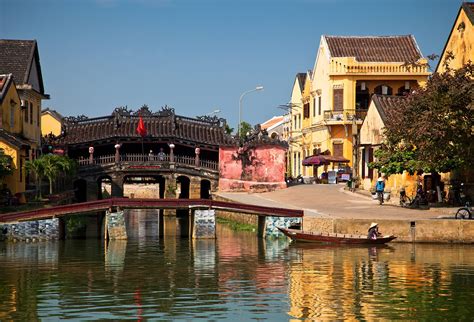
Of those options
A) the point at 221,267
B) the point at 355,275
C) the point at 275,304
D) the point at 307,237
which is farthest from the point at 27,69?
the point at 275,304

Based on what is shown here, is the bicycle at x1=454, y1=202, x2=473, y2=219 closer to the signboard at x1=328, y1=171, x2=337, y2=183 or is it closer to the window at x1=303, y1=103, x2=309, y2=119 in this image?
the signboard at x1=328, y1=171, x2=337, y2=183

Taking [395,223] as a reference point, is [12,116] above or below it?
above

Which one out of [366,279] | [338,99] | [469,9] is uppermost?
[469,9]

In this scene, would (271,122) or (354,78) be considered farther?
(271,122)

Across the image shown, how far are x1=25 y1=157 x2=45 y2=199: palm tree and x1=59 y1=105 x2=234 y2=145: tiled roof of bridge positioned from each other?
14479 mm

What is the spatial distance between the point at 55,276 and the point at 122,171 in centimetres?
3781

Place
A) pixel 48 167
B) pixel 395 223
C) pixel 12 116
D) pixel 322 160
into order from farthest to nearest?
pixel 322 160
pixel 12 116
pixel 48 167
pixel 395 223

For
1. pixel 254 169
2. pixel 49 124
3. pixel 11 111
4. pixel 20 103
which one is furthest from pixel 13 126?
pixel 49 124

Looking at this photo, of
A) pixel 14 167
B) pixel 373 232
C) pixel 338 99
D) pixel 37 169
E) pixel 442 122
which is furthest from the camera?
pixel 338 99

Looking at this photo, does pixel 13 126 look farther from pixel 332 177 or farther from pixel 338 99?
pixel 338 99

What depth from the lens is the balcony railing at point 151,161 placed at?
6872 centimetres

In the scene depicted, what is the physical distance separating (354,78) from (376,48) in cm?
466

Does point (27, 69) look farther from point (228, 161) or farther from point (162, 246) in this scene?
point (162, 246)

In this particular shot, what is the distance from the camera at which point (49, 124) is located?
9106 cm
